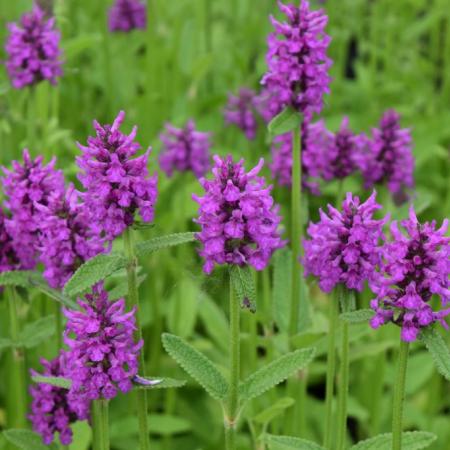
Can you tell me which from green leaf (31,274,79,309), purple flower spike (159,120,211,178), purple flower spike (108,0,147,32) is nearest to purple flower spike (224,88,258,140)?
purple flower spike (159,120,211,178)

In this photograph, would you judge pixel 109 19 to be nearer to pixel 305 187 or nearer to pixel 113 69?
pixel 113 69

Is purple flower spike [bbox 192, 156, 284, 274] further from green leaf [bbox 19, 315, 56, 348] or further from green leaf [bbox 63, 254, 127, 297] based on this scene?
green leaf [bbox 19, 315, 56, 348]

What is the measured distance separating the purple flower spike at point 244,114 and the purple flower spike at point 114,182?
269 centimetres

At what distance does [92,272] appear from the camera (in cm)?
236

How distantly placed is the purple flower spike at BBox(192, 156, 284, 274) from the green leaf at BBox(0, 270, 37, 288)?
28.5 inches

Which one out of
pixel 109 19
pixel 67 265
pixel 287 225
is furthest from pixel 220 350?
pixel 109 19

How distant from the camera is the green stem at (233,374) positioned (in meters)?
2.42

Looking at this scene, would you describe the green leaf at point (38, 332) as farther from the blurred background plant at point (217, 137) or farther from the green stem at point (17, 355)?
the blurred background plant at point (217, 137)

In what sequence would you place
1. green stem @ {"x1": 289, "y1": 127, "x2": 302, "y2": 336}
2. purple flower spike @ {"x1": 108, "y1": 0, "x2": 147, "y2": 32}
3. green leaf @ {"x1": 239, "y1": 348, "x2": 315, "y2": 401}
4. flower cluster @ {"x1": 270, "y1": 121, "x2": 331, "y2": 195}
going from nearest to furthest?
1. green leaf @ {"x1": 239, "y1": 348, "x2": 315, "y2": 401}
2. green stem @ {"x1": 289, "y1": 127, "x2": 302, "y2": 336}
3. flower cluster @ {"x1": 270, "y1": 121, "x2": 331, "y2": 195}
4. purple flower spike @ {"x1": 108, "y1": 0, "x2": 147, "y2": 32}

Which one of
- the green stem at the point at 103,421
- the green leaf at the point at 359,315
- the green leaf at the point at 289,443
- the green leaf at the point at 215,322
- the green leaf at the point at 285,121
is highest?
the green leaf at the point at 285,121

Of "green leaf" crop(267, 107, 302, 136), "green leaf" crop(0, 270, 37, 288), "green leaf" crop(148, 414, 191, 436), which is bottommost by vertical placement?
"green leaf" crop(148, 414, 191, 436)

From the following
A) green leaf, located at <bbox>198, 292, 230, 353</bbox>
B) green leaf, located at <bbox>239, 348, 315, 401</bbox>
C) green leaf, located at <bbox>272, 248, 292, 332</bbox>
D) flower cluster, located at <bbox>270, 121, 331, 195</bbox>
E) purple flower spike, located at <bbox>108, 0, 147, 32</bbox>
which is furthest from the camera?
purple flower spike, located at <bbox>108, 0, 147, 32</bbox>

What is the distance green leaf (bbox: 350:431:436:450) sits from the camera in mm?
2574

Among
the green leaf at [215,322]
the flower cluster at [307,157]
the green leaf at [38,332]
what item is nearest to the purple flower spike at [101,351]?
the green leaf at [38,332]
